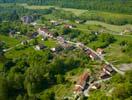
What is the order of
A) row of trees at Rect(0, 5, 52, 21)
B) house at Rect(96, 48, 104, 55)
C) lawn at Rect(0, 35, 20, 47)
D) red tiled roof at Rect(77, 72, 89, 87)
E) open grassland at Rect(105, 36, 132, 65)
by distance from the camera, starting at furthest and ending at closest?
row of trees at Rect(0, 5, 52, 21) < lawn at Rect(0, 35, 20, 47) < house at Rect(96, 48, 104, 55) < open grassland at Rect(105, 36, 132, 65) < red tiled roof at Rect(77, 72, 89, 87)

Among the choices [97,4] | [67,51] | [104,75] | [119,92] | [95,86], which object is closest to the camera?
[119,92]

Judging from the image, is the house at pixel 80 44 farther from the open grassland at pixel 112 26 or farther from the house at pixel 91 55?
the open grassland at pixel 112 26

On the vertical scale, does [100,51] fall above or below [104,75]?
below

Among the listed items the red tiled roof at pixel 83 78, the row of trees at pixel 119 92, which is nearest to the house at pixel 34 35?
the red tiled roof at pixel 83 78

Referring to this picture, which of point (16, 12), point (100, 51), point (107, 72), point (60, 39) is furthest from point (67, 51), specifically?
point (16, 12)

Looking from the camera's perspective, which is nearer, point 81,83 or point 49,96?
point 49,96

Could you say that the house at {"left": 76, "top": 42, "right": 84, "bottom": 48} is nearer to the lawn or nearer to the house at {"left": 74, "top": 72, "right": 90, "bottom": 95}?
the lawn

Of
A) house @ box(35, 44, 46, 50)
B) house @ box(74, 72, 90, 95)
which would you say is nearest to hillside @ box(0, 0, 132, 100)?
house @ box(74, 72, 90, 95)

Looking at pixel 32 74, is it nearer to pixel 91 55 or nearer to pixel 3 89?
pixel 3 89

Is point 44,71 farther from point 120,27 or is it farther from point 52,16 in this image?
point 52,16
